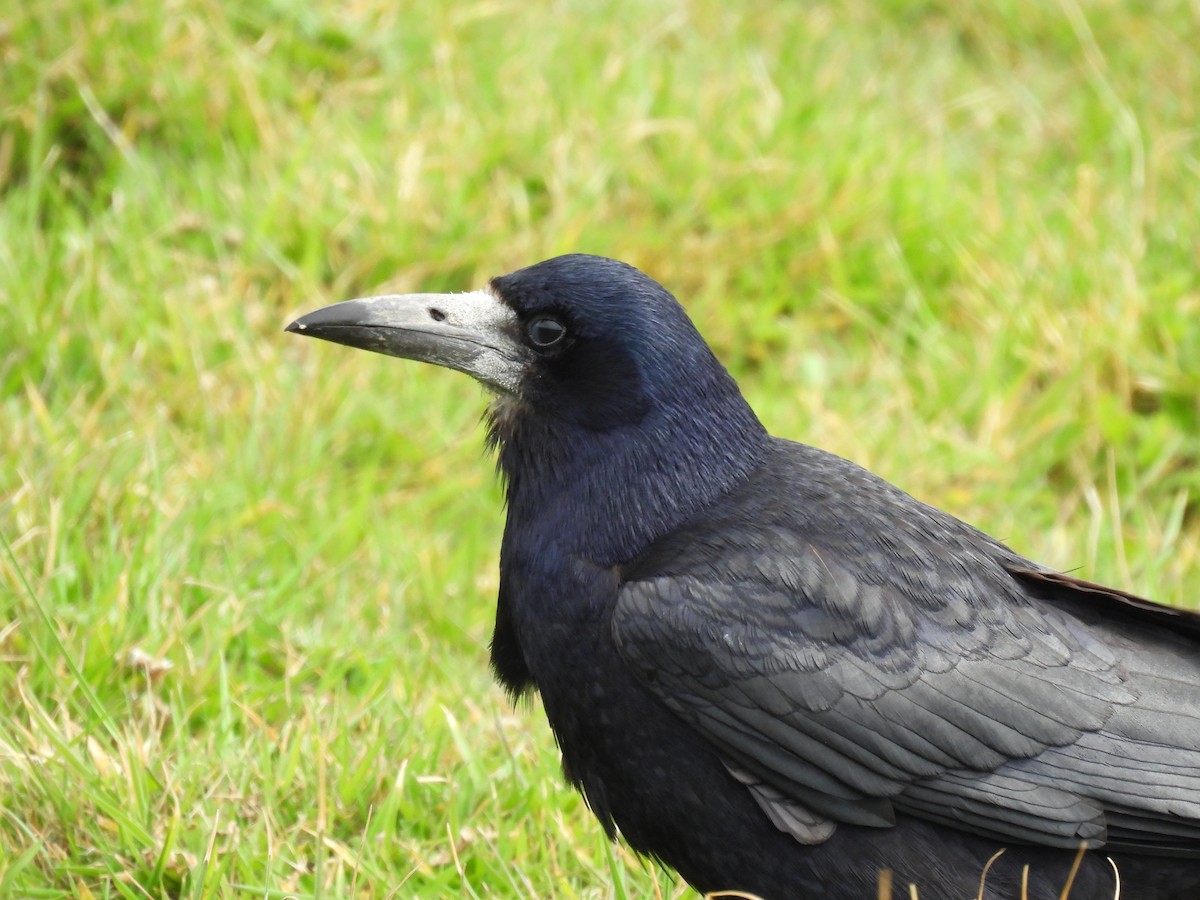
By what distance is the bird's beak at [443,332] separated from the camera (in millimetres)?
3537

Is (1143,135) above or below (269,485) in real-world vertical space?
above

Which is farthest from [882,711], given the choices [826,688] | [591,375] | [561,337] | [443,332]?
[443,332]

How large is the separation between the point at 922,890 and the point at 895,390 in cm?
297

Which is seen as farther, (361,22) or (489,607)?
(361,22)

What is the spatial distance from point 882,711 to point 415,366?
110 inches

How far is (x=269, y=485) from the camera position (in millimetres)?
4645

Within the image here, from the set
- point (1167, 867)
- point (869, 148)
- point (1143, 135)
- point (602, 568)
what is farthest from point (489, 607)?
point (1143, 135)

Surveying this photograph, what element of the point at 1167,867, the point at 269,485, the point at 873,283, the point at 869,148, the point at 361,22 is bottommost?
the point at 1167,867

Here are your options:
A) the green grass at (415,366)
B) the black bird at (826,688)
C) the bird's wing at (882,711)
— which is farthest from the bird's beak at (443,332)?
the green grass at (415,366)

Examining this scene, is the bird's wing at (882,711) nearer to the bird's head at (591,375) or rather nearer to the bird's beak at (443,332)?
the bird's head at (591,375)

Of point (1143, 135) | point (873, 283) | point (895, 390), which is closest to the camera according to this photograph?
point (895, 390)

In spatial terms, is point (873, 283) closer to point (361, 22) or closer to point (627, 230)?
point (627, 230)

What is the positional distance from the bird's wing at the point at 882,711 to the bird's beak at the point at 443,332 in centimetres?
64

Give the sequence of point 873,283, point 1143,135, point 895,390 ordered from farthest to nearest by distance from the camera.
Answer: point 1143,135
point 873,283
point 895,390
